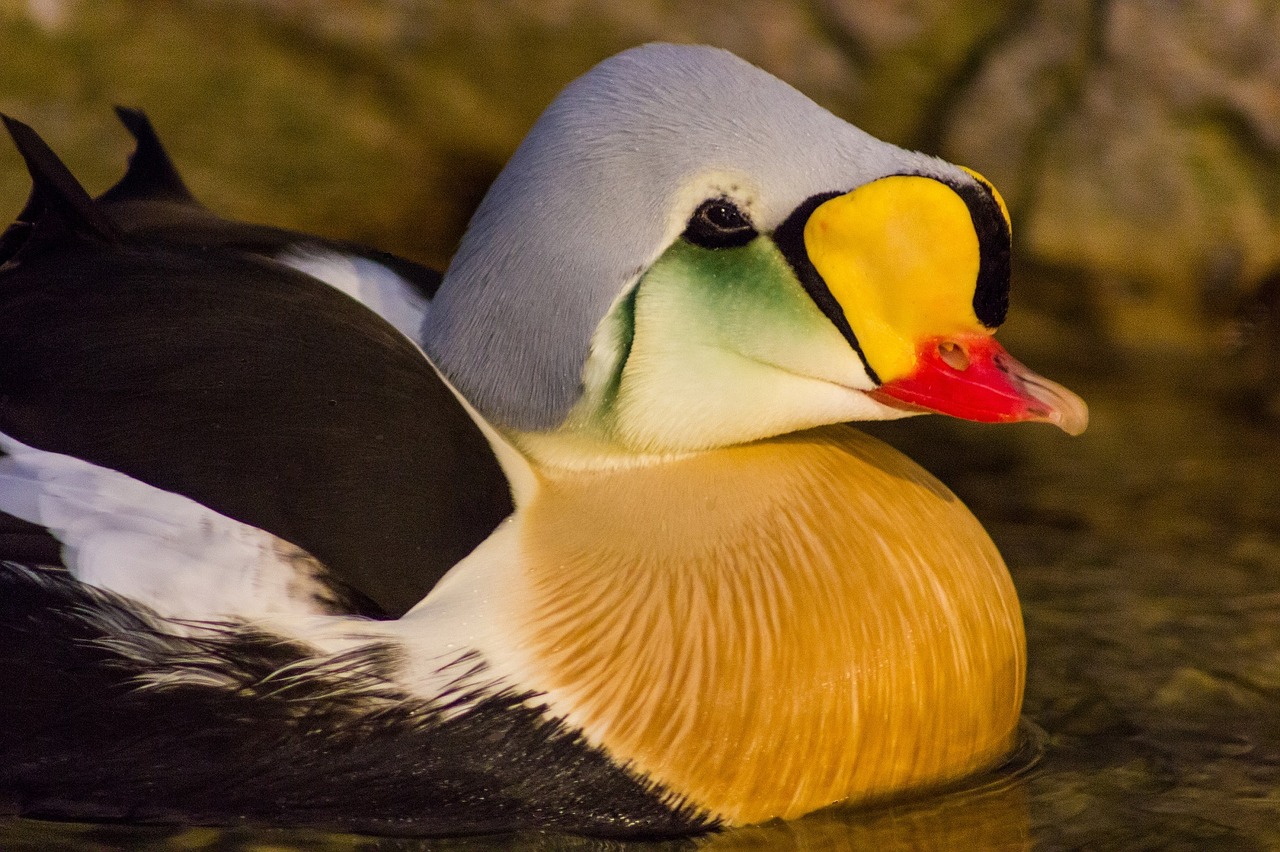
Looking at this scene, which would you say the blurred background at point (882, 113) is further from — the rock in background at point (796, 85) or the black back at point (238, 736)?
the black back at point (238, 736)

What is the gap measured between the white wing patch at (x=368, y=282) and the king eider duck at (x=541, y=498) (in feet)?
0.69

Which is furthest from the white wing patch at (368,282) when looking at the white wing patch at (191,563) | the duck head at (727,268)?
the white wing patch at (191,563)

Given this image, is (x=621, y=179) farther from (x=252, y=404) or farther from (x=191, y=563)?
(x=191, y=563)

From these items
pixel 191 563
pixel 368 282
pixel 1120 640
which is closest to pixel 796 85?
pixel 1120 640

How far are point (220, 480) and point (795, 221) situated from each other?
0.82 m

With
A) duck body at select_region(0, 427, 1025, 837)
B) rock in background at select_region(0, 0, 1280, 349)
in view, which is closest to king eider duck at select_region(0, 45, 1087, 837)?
duck body at select_region(0, 427, 1025, 837)

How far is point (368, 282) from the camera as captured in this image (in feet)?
8.91

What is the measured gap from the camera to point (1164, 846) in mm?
2359

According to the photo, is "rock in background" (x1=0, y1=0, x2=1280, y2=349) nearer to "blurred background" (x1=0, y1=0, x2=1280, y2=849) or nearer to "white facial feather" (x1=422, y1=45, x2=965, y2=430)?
"blurred background" (x1=0, y1=0, x2=1280, y2=849)

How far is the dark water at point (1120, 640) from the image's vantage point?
2.36 m

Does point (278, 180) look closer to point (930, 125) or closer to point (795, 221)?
point (930, 125)

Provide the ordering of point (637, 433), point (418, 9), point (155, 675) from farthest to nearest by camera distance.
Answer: point (418, 9), point (637, 433), point (155, 675)

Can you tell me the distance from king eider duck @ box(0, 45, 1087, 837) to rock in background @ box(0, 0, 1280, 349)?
7.92 ft

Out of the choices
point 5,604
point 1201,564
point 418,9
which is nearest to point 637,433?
point 5,604
